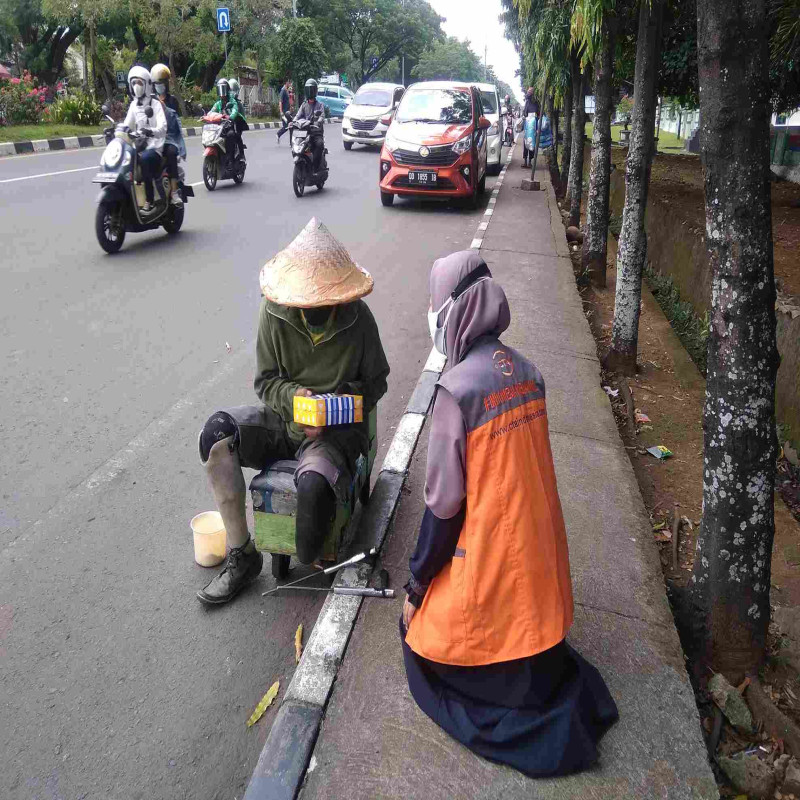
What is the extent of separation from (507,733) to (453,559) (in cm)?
50

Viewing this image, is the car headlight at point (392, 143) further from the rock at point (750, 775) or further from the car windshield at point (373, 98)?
the rock at point (750, 775)

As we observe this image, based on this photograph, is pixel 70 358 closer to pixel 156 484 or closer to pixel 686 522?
pixel 156 484

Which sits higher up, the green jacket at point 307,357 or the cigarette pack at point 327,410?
the green jacket at point 307,357

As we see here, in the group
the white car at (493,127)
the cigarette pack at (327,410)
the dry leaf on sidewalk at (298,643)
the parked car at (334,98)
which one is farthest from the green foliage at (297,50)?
the dry leaf on sidewalk at (298,643)

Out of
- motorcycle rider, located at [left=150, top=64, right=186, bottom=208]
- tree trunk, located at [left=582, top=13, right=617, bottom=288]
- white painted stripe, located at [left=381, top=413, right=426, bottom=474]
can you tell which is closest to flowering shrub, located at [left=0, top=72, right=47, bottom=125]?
motorcycle rider, located at [left=150, top=64, right=186, bottom=208]

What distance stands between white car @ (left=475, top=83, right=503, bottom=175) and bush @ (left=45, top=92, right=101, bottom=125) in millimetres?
12102

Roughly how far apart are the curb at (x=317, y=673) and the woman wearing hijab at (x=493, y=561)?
16.6 inches

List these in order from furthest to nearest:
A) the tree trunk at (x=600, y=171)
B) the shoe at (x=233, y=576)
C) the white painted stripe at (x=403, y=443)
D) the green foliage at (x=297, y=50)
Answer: the green foliage at (x=297, y=50) → the tree trunk at (x=600, y=171) → the white painted stripe at (x=403, y=443) → the shoe at (x=233, y=576)

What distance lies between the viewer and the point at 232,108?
13.1m

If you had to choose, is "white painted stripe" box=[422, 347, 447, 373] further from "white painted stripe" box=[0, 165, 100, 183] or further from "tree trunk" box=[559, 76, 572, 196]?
"tree trunk" box=[559, 76, 572, 196]

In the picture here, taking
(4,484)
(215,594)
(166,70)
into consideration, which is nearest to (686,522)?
(215,594)

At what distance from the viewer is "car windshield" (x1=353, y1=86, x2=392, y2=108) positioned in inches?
851

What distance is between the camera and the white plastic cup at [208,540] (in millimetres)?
3150

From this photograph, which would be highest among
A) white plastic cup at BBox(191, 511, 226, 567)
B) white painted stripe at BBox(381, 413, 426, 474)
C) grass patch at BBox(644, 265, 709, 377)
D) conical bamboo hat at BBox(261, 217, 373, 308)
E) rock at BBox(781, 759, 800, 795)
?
conical bamboo hat at BBox(261, 217, 373, 308)
